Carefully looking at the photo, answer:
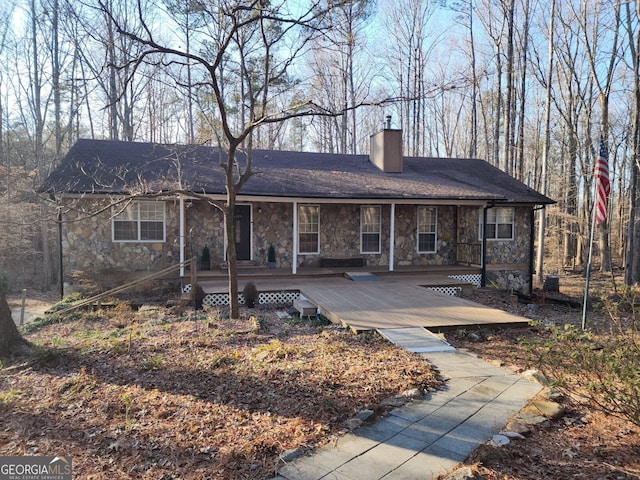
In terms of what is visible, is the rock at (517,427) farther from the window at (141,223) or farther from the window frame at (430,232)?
the window frame at (430,232)

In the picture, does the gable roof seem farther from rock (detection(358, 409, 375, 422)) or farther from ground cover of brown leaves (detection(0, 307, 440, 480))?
rock (detection(358, 409, 375, 422))

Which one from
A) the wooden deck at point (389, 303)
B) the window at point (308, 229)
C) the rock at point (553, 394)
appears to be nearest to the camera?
the rock at point (553, 394)

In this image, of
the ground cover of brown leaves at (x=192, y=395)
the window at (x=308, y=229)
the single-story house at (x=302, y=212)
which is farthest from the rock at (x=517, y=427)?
the window at (x=308, y=229)

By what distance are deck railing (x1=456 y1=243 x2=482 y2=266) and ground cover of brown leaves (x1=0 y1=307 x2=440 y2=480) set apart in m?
7.86

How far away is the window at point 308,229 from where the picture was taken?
1307 cm

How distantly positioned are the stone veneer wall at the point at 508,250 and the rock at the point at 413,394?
10350 mm

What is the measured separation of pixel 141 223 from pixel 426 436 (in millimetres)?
10310

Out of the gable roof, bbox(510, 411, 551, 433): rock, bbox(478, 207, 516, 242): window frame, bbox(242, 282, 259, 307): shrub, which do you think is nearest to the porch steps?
bbox(510, 411, 551, 433): rock

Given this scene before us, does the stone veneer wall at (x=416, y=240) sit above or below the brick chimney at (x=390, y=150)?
below

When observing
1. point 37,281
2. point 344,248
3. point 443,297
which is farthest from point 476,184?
point 37,281

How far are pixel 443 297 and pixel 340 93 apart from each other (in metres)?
17.7

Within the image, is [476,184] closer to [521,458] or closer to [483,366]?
[483,366]

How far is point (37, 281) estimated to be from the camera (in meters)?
18.3

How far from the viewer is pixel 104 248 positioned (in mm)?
11453
